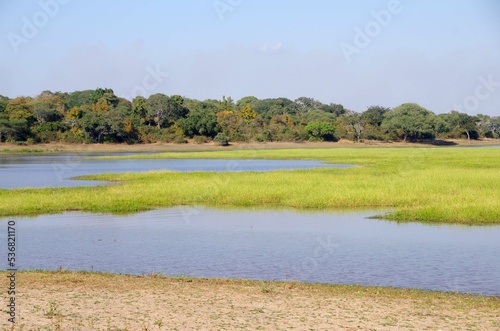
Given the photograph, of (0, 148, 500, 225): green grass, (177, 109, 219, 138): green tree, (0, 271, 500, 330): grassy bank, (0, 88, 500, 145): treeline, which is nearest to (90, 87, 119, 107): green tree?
(0, 88, 500, 145): treeline

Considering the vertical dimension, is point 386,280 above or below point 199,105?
below

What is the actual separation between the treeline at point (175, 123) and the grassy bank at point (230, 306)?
89410 millimetres

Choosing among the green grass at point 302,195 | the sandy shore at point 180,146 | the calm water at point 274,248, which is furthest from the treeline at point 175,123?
the calm water at point 274,248

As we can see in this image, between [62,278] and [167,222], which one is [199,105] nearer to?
[167,222]

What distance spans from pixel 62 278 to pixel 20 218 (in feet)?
44.5

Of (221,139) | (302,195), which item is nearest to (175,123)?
(221,139)

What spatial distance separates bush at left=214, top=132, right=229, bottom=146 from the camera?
11131cm

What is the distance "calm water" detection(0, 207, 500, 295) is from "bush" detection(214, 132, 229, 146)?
83.2m

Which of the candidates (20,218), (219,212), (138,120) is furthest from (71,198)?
(138,120)

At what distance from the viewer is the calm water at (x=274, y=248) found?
16750 millimetres

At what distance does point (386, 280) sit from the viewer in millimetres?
15969

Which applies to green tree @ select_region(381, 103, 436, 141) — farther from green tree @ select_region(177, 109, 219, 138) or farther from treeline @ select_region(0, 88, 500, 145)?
green tree @ select_region(177, 109, 219, 138)

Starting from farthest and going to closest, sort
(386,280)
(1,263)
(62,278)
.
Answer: (1,263), (386,280), (62,278)

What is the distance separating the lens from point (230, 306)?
40.7 feet
